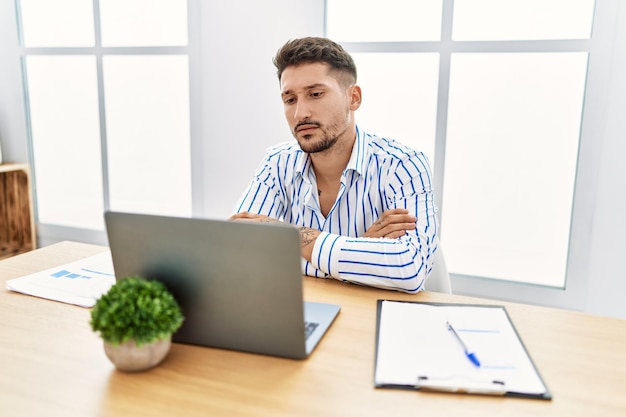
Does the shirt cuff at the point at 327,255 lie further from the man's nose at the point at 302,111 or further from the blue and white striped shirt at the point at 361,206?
the man's nose at the point at 302,111

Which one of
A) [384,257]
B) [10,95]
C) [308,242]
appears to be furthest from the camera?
[10,95]

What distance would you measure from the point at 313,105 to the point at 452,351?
930 mm

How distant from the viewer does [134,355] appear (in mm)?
865

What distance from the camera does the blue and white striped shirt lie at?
131 cm

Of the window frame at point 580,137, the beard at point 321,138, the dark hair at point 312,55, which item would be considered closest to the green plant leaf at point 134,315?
the beard at point 321,138

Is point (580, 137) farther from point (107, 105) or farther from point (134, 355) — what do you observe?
point (107, 105)

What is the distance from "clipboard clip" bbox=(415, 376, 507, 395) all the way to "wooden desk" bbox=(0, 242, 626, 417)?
13 millimetres

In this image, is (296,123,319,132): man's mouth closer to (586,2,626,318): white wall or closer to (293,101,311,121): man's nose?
(293,101,311,121): man's nose

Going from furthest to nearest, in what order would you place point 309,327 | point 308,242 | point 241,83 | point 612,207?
point 241,83
point 612,207
point 308,242
point 309,327

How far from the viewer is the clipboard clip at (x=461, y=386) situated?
83 centimetres

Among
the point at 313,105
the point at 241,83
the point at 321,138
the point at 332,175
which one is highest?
the point at 241,83

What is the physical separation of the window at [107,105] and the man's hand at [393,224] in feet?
5.79

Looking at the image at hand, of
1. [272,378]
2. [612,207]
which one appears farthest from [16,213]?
[612,207]

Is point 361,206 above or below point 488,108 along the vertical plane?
below
